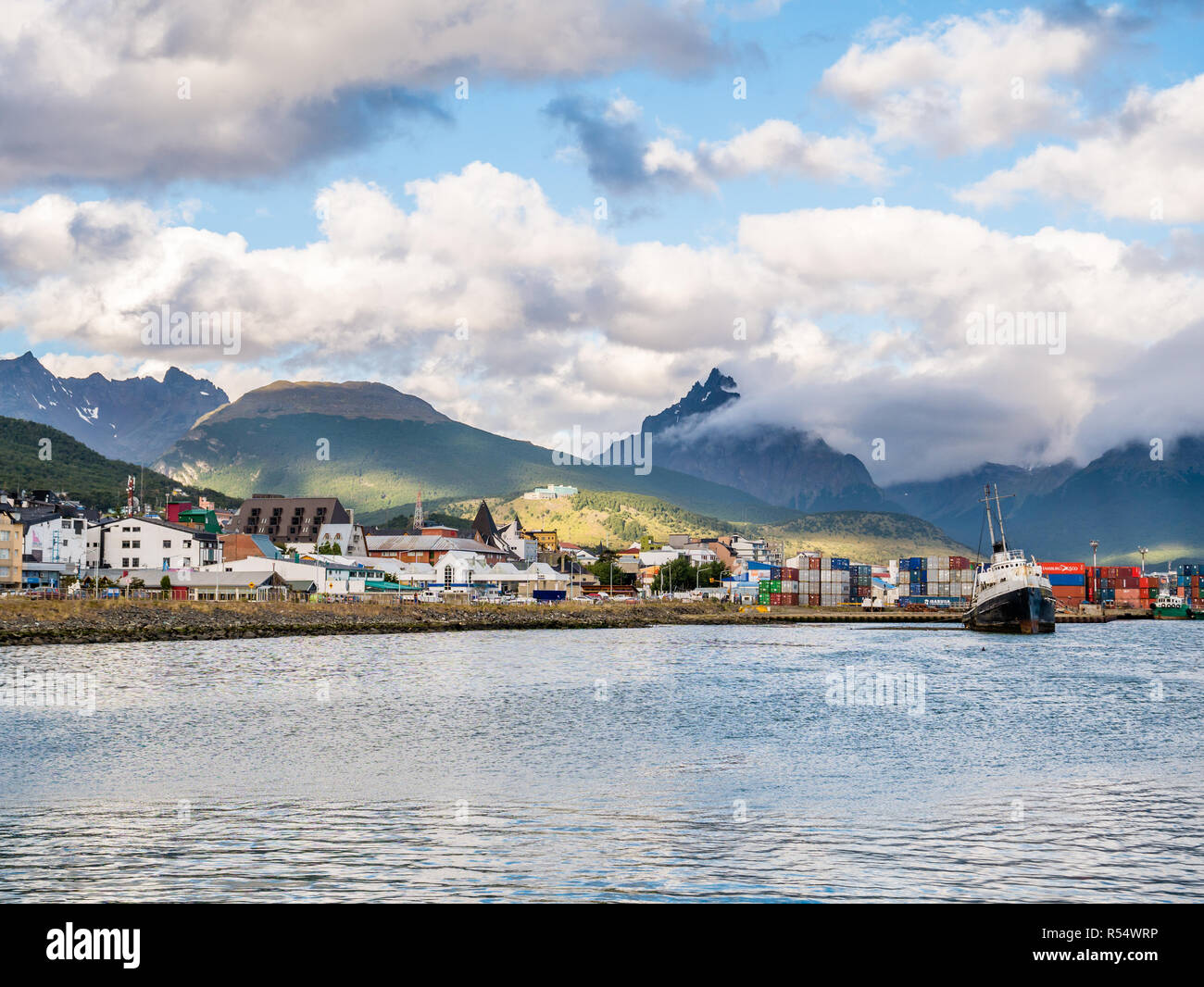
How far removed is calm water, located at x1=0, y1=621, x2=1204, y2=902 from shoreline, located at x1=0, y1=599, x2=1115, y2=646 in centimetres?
3304

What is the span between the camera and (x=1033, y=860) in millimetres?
21469

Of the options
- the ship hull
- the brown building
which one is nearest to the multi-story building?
the brown building

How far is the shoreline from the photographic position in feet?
324

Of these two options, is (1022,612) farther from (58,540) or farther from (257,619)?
(58,540)

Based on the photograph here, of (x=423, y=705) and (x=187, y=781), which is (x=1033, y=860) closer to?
(x=187, y=781)

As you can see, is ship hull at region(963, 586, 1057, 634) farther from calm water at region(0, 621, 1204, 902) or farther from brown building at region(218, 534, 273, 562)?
brown building at region(218, 534, 273, 562)

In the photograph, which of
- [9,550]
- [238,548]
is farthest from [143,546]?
[9,550]

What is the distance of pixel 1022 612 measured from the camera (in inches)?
6358

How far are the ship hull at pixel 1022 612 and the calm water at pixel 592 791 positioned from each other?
9543 centimetres

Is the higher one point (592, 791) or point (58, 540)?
point (58, 540)

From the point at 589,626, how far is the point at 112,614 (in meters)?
71.5

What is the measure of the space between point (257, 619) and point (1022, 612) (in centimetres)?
10950
